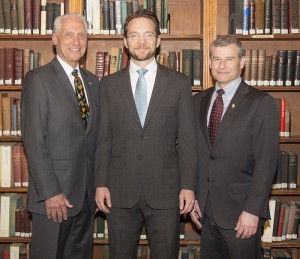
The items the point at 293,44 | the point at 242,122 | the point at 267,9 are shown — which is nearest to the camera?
the point at 242,122

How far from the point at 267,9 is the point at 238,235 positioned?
1.90 m

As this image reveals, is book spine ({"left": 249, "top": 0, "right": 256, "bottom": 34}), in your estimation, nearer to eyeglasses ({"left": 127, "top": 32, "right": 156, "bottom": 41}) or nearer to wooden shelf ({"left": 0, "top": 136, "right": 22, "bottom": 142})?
eyeglasses ({"left": 127, "top": 32, "right": 156, "bottom": 41})

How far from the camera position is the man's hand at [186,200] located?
102 inches

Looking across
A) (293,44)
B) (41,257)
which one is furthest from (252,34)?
(41,257)

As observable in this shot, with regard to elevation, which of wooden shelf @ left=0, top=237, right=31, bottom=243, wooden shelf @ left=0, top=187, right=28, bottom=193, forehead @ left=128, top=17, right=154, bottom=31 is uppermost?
forehead @ left=128, top=17, right=154, bottom=31

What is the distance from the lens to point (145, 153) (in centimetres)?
256

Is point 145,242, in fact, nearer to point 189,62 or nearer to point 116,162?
point 116,162

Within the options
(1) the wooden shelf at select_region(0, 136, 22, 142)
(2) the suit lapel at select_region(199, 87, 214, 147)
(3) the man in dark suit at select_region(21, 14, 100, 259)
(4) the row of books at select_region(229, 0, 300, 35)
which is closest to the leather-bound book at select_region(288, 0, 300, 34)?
(4) the row of books at select_region(229, 0, 300, 35)

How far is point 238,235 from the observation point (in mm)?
2471

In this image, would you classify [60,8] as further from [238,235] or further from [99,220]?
[238,235]

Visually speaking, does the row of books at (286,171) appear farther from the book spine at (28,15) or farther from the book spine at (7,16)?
the book spine at (7,16)

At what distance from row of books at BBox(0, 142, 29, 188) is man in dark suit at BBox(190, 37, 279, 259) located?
5.32 feet

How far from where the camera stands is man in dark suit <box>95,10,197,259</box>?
2564mm

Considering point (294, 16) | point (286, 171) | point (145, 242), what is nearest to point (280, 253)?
point (286, 171)
